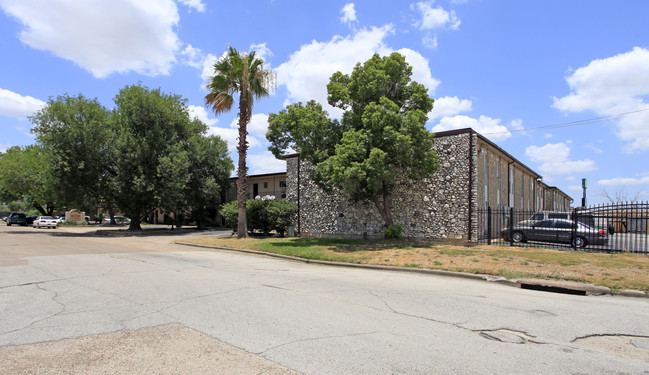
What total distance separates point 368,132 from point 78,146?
23998 millimetres

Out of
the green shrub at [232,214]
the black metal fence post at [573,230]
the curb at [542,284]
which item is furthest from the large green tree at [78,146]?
the black metal fence post at [573,230]

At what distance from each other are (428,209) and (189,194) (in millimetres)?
21992

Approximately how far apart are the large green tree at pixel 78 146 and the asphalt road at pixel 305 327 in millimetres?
22137

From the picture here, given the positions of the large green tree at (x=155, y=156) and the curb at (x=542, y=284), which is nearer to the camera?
the curb at (x=542, y=284)

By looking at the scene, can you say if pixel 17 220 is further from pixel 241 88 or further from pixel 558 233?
pixel 558 233

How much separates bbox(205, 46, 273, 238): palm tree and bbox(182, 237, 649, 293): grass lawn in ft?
19.4

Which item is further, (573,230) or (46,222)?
(46,222)

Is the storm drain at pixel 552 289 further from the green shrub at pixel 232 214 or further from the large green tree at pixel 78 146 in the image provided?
the large green tree at pixel 78 146

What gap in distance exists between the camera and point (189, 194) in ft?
107

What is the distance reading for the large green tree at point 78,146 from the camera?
27703 mm

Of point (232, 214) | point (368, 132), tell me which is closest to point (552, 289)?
point (368, 132)

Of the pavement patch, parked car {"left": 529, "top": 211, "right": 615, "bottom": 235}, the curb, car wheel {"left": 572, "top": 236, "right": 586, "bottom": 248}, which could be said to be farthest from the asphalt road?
parked car {"left": 529, "top": 211, "right": 615, "bottom": 235}

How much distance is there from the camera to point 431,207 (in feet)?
62.0

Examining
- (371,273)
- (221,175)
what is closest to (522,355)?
(371,273)
